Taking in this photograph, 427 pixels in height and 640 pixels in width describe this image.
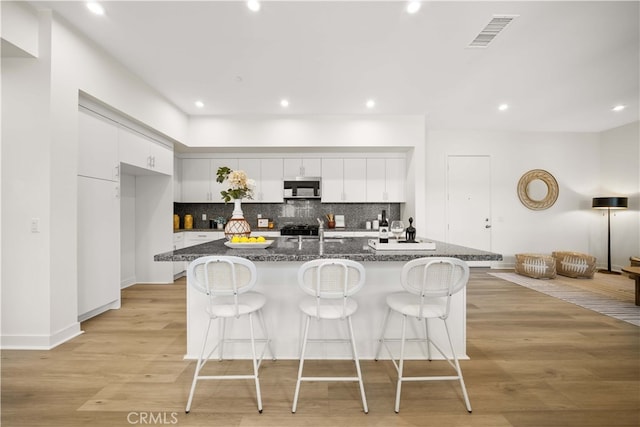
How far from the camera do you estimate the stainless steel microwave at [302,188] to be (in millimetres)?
5395

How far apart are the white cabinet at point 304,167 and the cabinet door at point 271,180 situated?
7.0 inches

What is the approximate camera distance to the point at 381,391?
6.33 ft

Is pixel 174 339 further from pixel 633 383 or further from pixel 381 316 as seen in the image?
pixel 633 383

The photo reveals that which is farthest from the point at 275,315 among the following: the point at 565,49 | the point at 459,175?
the point at 459,175

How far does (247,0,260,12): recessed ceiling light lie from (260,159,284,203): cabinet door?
3.13 metres

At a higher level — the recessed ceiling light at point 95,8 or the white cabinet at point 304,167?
the recessed ceiling light at point 95,8

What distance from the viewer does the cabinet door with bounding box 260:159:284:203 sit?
214 inches

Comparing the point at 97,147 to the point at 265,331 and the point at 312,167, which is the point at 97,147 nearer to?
the point at 265,331

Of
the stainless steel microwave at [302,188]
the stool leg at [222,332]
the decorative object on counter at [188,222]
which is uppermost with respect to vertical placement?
the stainless steel microwave at [302,188]

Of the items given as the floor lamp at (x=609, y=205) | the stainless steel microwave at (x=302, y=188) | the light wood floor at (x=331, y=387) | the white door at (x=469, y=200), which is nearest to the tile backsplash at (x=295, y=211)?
the stainless steel microwave at (x=302, y=188)

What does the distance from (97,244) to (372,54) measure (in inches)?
144

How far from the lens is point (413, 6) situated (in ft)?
7.84

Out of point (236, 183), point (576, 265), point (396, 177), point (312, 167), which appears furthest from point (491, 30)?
point (576, 265)

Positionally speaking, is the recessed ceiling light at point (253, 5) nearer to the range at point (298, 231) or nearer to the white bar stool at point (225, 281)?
the white bar stool at point (225, 281)
